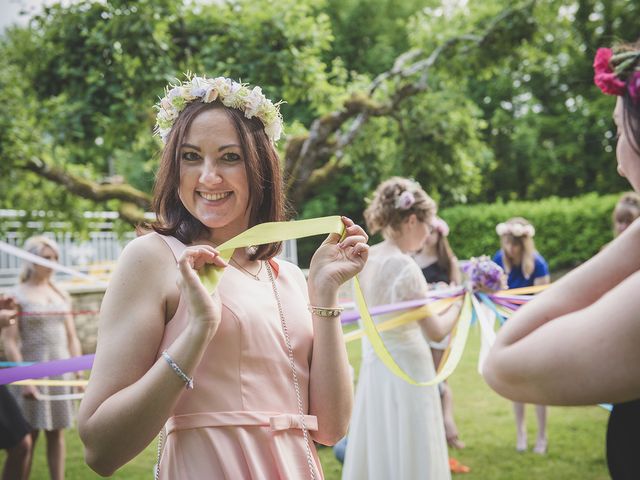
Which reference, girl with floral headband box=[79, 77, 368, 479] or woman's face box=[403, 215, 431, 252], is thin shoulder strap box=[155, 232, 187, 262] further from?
woman's face box=[403, 215, 431, 252]

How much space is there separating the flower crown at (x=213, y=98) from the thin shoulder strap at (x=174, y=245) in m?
0.38

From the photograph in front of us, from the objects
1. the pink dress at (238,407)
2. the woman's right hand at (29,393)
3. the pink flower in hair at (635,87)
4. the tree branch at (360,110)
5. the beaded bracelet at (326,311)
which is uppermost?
the tree branch at (360,110)

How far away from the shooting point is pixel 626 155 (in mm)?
1219

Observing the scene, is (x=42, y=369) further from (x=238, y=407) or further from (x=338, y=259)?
(x=338, y=259)

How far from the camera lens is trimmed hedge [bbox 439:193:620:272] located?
56.1 ft

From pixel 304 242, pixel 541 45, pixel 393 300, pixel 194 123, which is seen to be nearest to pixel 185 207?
pixel 194 123

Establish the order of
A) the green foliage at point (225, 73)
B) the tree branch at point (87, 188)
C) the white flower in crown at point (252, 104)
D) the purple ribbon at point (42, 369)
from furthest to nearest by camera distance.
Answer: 1. the tree branch at point (87, 188)
2. the green foliage at point (225, 73)
3. the purple ribbon at point (42, 369)
4. the white flower in crown at point (252, 104)

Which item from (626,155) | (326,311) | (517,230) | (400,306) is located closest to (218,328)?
(326,311)

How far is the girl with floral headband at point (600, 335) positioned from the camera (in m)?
1.00

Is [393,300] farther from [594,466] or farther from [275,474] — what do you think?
[594,466]

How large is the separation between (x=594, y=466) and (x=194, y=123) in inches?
214

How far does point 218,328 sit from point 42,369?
101 cm

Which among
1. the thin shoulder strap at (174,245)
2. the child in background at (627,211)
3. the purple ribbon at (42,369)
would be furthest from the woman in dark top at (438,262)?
the thin shoulder strap at (174,245)

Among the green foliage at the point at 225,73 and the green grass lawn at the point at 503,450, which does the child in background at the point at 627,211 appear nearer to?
the green grass lawn at the point at 503,450
